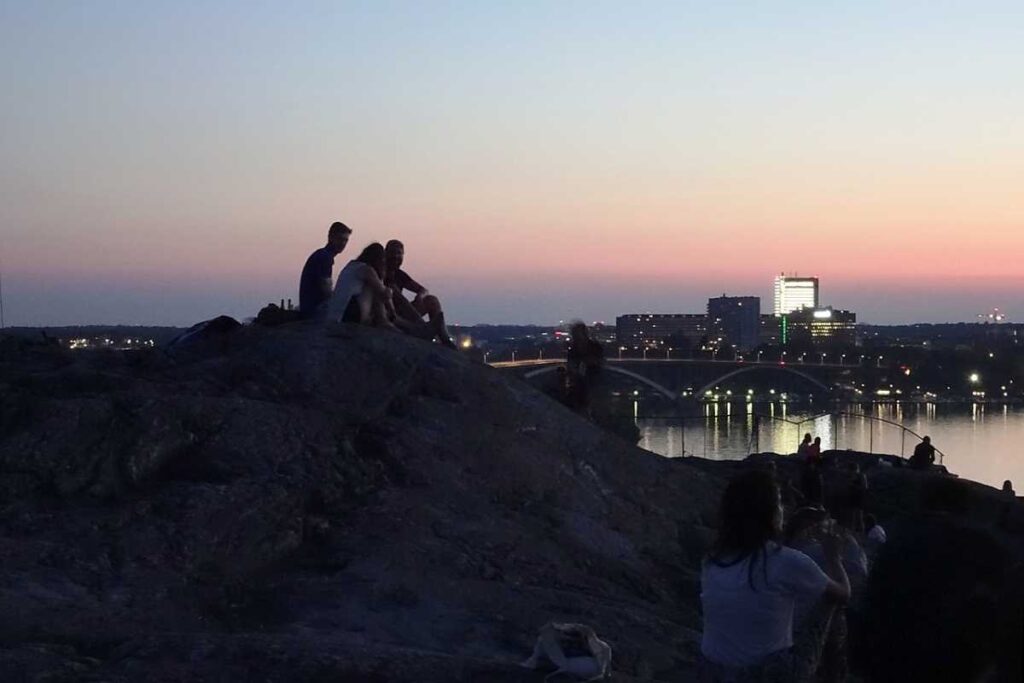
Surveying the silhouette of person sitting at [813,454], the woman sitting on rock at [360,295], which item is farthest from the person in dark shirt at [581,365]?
the silhouette of person sitting at [813,454]

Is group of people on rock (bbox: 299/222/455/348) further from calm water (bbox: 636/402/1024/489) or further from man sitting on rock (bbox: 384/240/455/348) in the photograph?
calm water (bbox: 636/402/1024/489)

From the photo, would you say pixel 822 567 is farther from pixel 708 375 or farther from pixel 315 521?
pixel 708 375

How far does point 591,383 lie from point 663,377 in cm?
4926

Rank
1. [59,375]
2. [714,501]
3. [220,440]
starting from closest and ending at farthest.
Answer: [220,440], [59,375], [714,501]

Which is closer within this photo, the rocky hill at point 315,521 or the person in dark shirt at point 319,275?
the rocky hill at point 315,521

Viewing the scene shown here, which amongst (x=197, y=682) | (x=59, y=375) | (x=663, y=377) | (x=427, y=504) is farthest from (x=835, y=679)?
(x=663, y=377)

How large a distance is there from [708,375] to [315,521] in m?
58.6

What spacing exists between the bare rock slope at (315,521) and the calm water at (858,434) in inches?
635

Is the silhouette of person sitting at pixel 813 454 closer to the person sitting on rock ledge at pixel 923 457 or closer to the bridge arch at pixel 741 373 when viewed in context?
the person sitting on rock ledge at pixel 923 457

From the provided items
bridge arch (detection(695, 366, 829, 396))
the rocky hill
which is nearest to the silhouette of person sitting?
the rocky hill

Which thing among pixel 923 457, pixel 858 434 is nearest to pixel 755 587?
pixel 923 457

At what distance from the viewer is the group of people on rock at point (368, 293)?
31.0 ft

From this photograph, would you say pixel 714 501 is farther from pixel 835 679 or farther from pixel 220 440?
pixel 835 679

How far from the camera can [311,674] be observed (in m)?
4.41
